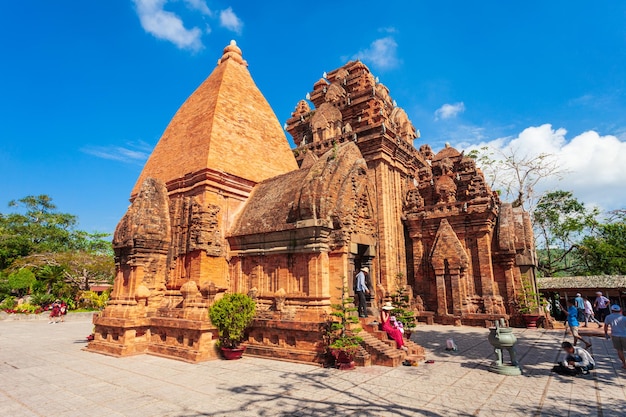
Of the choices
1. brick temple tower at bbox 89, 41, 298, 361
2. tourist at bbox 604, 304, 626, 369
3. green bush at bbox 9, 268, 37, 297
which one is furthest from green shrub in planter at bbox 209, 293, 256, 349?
green bush at bbox 9, 268, 37, 297

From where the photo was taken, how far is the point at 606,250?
2602 cm

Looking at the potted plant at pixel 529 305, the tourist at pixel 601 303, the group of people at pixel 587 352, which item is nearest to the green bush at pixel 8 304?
the potted plant at pixel 529 305

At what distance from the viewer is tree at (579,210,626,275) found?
25891mm

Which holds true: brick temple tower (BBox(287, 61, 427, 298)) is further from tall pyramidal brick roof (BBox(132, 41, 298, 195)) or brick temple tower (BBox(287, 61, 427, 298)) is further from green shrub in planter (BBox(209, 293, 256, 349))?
green shrub in planter (BBox(209, 293, 256, 349))

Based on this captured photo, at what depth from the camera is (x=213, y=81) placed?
14.5 m

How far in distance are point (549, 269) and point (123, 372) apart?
31.6 meters

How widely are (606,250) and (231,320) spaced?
2912 cm

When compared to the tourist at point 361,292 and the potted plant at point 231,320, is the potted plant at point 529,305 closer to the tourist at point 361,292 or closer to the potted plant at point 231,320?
the tourist at point 361,292

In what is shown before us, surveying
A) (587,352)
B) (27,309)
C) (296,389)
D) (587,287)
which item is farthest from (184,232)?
(27,309)

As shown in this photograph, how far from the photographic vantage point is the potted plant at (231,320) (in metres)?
8.72

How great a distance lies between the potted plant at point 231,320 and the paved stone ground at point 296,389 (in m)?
0.42

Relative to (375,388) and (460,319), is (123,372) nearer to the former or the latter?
(375,388)

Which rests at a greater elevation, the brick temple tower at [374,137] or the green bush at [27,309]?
the brick temple tower at [374,137]

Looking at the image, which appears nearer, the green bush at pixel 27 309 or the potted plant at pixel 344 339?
the potted plant at pixel 344 339
